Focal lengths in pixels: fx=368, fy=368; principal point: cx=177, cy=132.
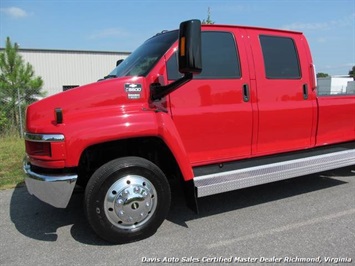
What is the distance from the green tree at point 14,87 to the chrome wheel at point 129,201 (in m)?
8.82

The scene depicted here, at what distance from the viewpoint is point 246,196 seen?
16.9ft

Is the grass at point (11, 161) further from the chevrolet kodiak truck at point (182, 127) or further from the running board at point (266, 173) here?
the running board at point (266, 173)

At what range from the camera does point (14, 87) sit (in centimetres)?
1201

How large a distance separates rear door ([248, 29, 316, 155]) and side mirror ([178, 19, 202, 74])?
4.85ft

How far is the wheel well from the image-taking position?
12.7 feet

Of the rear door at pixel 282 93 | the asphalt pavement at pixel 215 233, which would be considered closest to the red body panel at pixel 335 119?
the rear door at pixel 282 93

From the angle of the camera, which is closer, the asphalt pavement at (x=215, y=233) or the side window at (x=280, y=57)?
the asphalt pavement at (x=215, y=233)

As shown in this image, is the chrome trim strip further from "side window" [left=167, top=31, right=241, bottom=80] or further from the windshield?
"side window" [left=167, top=31, right=241, bottom=80]

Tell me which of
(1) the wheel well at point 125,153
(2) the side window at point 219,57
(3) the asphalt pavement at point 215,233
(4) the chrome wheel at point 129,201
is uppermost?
(2) the side window at point 219,57

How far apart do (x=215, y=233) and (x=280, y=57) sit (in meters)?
2.47

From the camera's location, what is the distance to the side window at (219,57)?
4273mm

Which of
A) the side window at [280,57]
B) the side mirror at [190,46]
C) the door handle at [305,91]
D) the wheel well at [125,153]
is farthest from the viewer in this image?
the door handle at [305,91]

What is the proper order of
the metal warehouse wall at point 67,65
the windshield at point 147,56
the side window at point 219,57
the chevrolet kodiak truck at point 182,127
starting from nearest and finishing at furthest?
the chevrolet kodiak truck at point 182,127
the windshield at point 147,56
the side window at point 219,57
the metal warehouse wall at point 67,65

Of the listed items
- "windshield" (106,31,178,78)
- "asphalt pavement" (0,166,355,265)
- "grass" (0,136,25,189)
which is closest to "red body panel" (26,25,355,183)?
"windshield" (106,31,178,78)
